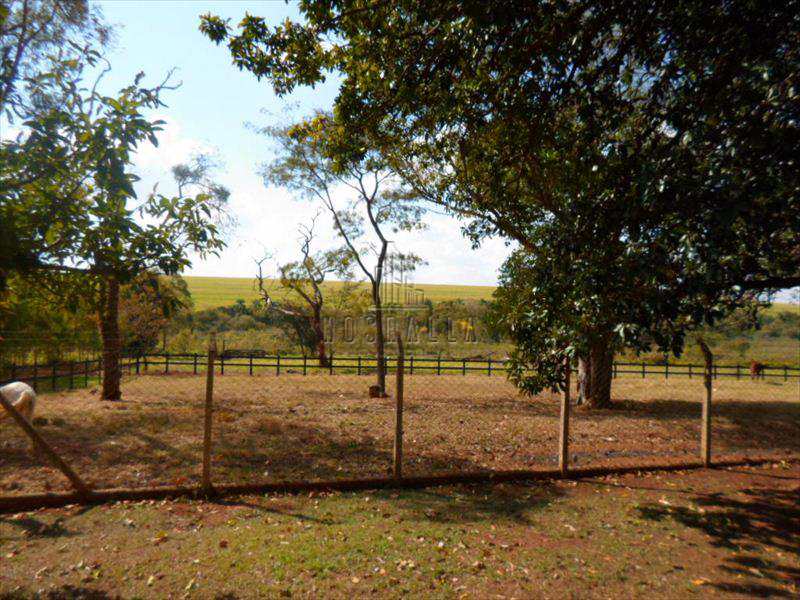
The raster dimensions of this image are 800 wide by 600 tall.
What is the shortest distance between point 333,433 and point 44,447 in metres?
5.17

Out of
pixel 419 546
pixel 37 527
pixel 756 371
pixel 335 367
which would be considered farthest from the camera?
pixel 756 371

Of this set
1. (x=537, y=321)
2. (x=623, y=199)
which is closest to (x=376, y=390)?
(x=537, y=321)

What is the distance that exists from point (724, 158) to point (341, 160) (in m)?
5.54

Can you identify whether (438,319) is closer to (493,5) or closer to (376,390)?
(376,390)

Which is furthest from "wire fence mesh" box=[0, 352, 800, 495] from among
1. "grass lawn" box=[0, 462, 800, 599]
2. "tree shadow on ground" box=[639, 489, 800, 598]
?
"tree shadow on ground" box=[639, 489, 800, 598]

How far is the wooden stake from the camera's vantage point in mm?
4723

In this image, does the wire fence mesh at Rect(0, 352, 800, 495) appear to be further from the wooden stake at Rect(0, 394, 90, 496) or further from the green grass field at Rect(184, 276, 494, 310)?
the green grass field at Rect(184, 276, 494, 310)

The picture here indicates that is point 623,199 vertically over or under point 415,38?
under

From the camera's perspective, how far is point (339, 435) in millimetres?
9172

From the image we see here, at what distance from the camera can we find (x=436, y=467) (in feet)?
23.8

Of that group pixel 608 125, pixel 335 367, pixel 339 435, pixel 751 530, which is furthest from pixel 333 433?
pixel 335 367

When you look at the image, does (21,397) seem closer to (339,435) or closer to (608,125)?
(339,435)

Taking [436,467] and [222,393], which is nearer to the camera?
[436,467]

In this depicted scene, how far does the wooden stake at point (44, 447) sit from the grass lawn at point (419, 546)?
0.77 feet
